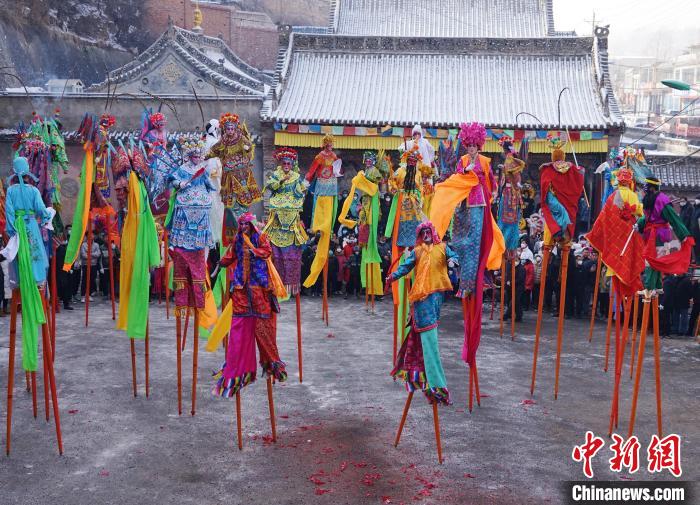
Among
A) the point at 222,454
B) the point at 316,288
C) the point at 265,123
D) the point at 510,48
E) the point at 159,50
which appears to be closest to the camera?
the point at 222,454

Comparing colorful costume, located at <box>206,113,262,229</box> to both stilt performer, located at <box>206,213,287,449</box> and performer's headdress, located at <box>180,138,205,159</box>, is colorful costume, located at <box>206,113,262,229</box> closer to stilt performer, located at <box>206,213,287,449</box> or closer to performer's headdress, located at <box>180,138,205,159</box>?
performer's headdress, located at <box>180,138,205,159</box>

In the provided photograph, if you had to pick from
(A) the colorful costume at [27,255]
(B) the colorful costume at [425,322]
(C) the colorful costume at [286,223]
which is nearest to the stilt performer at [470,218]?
(B) the colorful costume at [425,322]

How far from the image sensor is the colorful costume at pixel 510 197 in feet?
35.4

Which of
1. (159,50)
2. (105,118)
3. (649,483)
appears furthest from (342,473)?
(159,50)

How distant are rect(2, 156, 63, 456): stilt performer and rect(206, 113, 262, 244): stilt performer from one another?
2.31 m

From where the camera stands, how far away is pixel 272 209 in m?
10.2

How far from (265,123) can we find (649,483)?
13035 millimetres


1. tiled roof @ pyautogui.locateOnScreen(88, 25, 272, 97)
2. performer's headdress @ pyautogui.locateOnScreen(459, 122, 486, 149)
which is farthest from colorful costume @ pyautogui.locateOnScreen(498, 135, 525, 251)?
tiled roof @ pyautogui.locateOnScreen(88, 25, 272, 97)

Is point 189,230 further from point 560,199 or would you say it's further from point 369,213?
point 369,213

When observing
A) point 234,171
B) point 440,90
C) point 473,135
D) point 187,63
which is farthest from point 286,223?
point 187,63

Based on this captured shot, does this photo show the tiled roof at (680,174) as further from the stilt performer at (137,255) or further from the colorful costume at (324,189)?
the stilt performer at (137,255)

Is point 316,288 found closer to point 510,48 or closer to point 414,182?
point 414,182

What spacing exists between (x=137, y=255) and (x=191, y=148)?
1.27 m

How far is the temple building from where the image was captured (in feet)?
59.7
